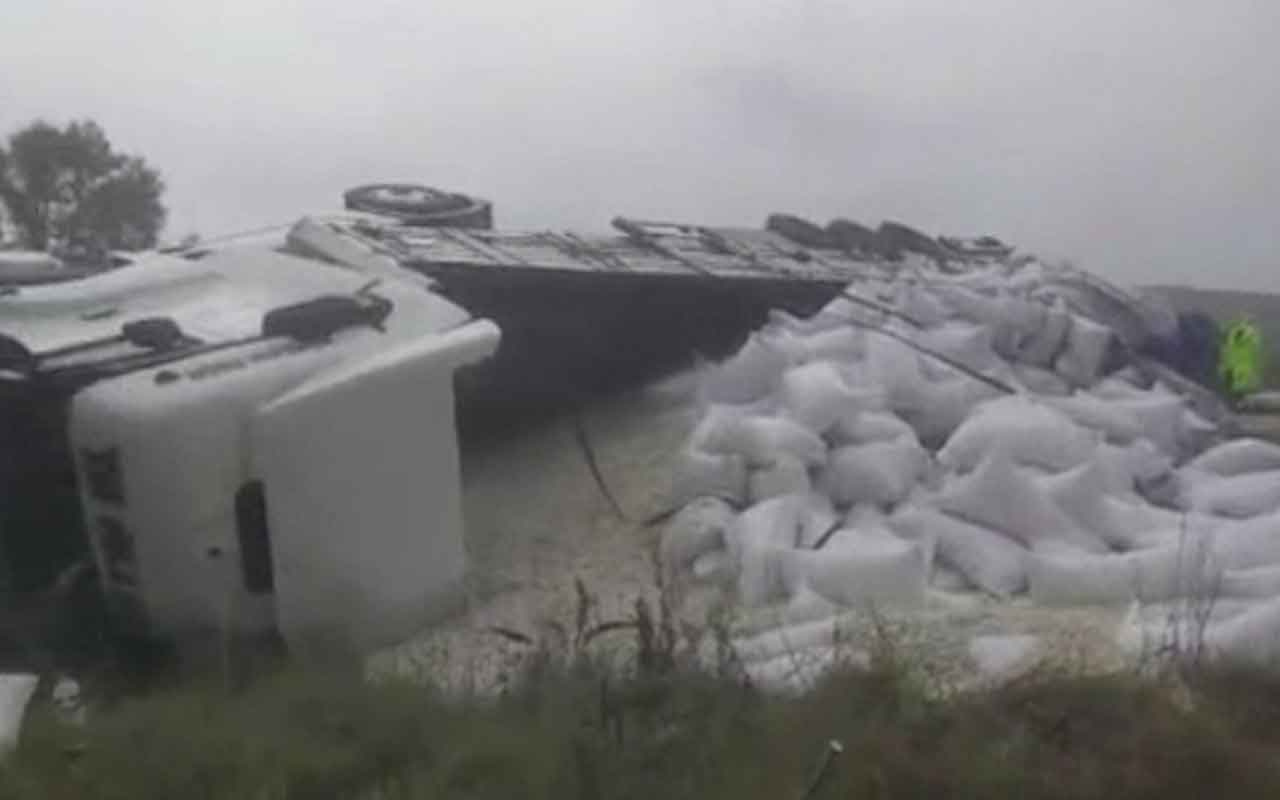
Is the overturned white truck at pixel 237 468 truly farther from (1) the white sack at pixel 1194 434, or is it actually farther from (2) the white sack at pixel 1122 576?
(1) the white sack at pixel 1194 434

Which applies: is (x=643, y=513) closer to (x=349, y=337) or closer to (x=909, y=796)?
(x=349, y=337)

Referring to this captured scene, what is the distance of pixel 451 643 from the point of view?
21.1ft

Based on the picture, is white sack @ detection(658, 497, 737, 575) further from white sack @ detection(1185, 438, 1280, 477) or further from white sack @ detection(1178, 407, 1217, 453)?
white sack @ detection(1178, 407, 1217, 453)

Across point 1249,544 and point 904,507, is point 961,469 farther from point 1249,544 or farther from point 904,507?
point 1249,544

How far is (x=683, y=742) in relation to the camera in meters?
4.65

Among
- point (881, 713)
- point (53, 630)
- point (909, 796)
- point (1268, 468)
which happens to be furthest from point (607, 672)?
point (1268, 468)

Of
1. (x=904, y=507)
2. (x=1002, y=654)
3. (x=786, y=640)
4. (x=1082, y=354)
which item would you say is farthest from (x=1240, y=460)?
(x=786, y=640)

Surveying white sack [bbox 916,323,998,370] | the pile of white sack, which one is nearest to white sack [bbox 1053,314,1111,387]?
the pile of white sack

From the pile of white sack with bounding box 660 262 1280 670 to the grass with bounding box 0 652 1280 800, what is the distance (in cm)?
98

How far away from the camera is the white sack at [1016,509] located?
7020 mm

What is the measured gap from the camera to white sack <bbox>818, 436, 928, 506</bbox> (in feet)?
24.2

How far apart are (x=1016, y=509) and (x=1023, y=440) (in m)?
0.42

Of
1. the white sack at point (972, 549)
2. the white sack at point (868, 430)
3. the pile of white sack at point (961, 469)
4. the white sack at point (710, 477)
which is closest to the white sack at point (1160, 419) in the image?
the pile of white sack at point (961, 469)

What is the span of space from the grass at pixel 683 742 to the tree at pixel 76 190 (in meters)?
11.9
